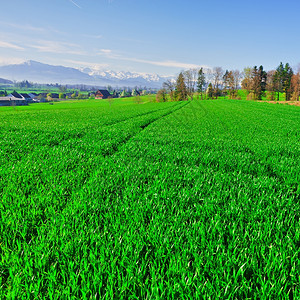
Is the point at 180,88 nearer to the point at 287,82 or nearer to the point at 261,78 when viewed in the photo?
the point at 261,78

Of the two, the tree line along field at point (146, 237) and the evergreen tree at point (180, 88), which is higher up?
the evergreen tree at point (180, 88)

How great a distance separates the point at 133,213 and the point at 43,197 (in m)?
2.02

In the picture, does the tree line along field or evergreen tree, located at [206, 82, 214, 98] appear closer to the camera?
the tree line along field

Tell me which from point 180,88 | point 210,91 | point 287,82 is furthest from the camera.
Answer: point 210,91

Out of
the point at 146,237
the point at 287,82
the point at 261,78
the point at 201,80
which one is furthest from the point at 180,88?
the point at 146,237

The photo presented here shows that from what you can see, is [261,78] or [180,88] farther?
[180,88]

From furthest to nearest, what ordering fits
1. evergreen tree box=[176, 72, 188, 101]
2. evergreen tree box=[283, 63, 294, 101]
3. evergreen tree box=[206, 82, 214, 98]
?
evergreen tree box=[206, 82, 214, 98]
evergreen tree box=[176, 72, 188, 101]
evergreen tree box=[283, 63, 294, 101]

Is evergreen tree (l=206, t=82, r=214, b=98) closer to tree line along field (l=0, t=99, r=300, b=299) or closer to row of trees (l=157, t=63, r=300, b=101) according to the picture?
row of trees (l=157, t=63, r=300, b=101)

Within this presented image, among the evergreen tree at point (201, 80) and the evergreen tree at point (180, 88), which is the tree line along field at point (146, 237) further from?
the evergreen tree at point (201, 80)

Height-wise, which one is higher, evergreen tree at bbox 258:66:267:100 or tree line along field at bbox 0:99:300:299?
evergreen tree at bbox 258:66:267:100

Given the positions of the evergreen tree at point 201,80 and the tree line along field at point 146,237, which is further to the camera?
the evergreen tree at point 201,80

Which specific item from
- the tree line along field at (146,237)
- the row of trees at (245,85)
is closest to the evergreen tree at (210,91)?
the row of trees at (245,85)

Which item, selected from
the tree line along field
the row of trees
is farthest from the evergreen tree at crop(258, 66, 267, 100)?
the tree line along field

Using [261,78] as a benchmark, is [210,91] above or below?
below
